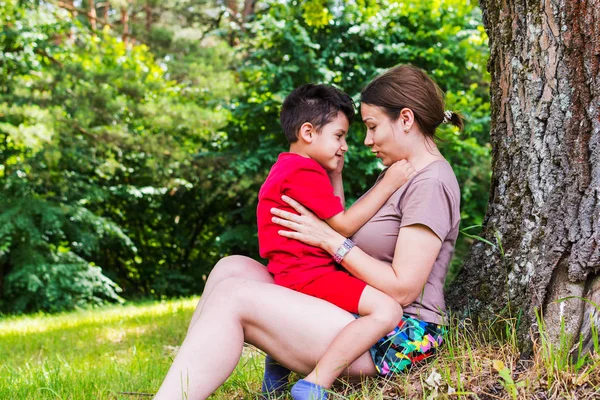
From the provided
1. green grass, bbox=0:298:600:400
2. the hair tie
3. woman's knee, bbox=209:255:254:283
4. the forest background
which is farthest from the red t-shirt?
the forest background

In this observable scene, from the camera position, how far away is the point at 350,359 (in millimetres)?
2203

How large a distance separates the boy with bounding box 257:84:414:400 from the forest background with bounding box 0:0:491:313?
5.09m

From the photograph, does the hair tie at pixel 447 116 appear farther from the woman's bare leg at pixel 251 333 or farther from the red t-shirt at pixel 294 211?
the woman's bare leg at pixel 251 333

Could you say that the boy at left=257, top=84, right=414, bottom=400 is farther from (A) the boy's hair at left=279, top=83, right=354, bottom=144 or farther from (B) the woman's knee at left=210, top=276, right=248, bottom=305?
(B) the woman's knee at left=210, top=276, right=248, bottom=305

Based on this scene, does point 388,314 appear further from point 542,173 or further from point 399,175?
point 542,173

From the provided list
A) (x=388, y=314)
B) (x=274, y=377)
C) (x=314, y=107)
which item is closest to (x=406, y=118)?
(x=314, y=107)

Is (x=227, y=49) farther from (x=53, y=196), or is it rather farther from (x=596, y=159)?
(x=596, y=159)

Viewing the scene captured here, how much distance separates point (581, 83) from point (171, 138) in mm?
7857

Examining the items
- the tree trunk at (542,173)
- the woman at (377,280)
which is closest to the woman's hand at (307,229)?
the woman at (377,280)

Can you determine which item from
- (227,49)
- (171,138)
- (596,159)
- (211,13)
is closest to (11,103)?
(171,138)

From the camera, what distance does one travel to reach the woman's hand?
7.91 feet

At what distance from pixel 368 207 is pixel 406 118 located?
0.39m

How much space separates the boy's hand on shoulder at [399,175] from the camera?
8.13 ft

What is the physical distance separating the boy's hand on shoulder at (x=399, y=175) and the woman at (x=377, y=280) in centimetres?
4
